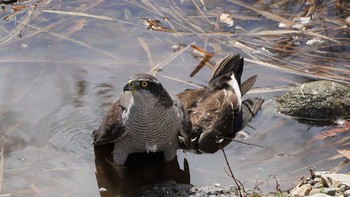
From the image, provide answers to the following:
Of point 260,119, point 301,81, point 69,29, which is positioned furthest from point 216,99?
point 69,29

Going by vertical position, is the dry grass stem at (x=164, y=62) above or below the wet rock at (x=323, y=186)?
below

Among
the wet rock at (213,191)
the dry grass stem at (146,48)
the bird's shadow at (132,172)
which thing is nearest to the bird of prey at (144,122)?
the bird's shadow at (132,172)

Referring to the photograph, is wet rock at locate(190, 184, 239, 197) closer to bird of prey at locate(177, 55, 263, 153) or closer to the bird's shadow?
the bird's shadow

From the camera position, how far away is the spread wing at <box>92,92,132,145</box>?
8.16 meters

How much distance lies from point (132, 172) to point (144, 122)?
2.40ft

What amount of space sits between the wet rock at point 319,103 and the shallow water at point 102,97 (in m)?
0.15

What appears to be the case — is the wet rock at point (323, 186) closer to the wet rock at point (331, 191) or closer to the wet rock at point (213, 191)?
the wet rock at point (331, 191)

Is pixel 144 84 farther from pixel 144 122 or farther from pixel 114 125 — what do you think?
pixel 114 125

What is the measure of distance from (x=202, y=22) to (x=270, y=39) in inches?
43.4

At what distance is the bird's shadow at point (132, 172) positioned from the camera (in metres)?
8.09

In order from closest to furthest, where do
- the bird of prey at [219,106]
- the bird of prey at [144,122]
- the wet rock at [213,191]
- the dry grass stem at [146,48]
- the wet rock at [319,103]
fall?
the wet rock at [213,191] < the bird of prey at [144,122] < the bird of prey at [219,106] < the wet rock at [319,103] < the dry grass stem at [146,48]

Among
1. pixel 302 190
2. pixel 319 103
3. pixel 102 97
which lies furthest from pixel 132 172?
pixel 319 103

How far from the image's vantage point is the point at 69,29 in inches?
439

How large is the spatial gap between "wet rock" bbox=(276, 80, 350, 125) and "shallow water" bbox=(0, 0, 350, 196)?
15 centimetres
